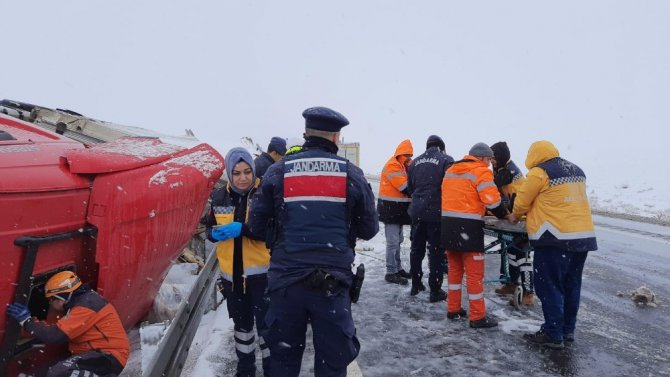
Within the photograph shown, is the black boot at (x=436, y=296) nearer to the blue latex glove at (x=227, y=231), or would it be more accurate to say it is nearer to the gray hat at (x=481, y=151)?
the gray hat at (x=481, y=151)

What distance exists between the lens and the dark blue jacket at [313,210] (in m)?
2.58

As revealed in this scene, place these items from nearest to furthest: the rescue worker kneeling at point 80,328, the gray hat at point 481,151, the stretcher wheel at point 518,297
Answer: the rescue worker kneeling at point 80,328
the gray hat at point 481,151
the stretcher wheel at point 518,297

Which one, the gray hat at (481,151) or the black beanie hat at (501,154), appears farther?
the black beanie hat at (501,154)

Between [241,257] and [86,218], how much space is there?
41.0 inches

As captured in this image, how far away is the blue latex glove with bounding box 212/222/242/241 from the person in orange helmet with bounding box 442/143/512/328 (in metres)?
2.18

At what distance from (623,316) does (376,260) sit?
3.22 metres

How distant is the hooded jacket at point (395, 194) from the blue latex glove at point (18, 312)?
412 centimetres

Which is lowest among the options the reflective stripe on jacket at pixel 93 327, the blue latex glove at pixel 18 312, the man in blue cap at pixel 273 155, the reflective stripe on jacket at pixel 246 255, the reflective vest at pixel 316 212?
the reflective stripe on jacket at pixel 93 327

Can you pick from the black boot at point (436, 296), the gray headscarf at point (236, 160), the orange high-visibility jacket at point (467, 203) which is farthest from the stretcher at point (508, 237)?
the gray headscarf at point (236, 160)

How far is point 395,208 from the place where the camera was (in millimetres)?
6055

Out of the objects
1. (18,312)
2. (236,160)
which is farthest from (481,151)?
(18,312)

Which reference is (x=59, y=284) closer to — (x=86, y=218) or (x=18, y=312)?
(x=18, y=312)

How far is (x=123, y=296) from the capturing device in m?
3.51

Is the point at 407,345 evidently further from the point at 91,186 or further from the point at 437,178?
the point at 91,186
